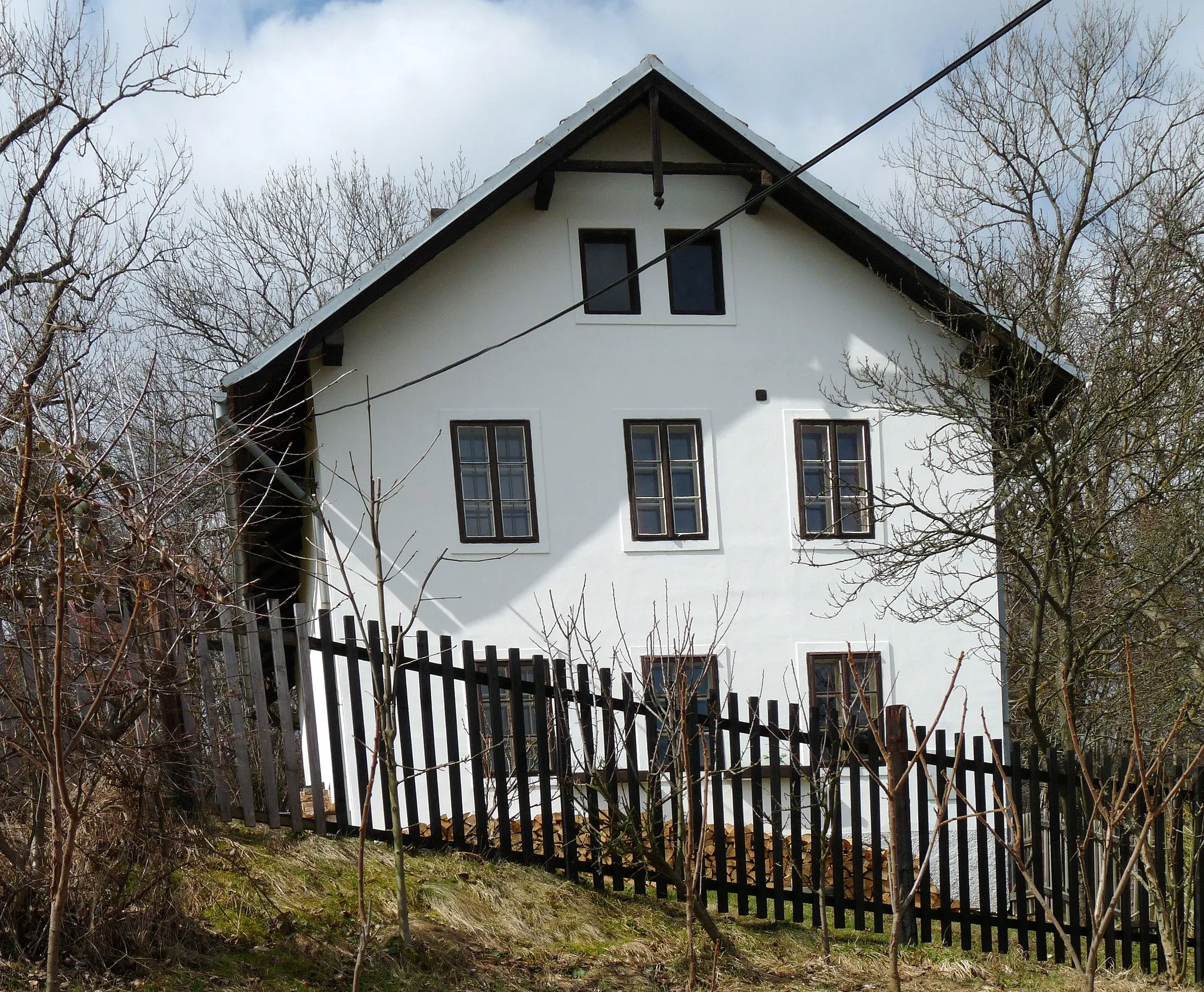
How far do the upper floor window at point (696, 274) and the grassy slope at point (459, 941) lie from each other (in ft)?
26.0

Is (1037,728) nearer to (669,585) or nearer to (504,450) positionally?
(669,585)

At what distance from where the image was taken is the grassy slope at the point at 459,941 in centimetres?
568

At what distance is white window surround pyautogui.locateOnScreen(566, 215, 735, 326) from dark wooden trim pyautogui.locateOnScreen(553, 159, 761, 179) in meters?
0.56

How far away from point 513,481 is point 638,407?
1.67 meters

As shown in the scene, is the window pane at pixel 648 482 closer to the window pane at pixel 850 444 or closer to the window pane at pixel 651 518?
the window pane at pixel 651 518

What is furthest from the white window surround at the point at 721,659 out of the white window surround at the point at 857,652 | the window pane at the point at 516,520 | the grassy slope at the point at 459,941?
the grassy slope at the point at 459,941

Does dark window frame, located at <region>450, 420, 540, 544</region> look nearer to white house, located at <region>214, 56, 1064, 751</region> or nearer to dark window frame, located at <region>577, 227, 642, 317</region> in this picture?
white house, located at <region>214, 56, 1064, 751</region>

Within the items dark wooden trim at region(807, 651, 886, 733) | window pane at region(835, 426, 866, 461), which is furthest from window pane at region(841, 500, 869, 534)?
dark wooden trim at region(807, 651, 886, 733)

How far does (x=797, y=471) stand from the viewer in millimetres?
13852

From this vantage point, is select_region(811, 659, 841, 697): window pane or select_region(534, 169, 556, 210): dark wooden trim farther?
select_region(811, 659, 841, 697): window pane

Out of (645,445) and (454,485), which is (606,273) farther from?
(454,485)

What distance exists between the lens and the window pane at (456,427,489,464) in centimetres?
1313

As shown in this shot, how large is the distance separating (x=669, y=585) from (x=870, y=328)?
393cm

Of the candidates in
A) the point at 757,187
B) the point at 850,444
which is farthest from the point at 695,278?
the point at 850,444
